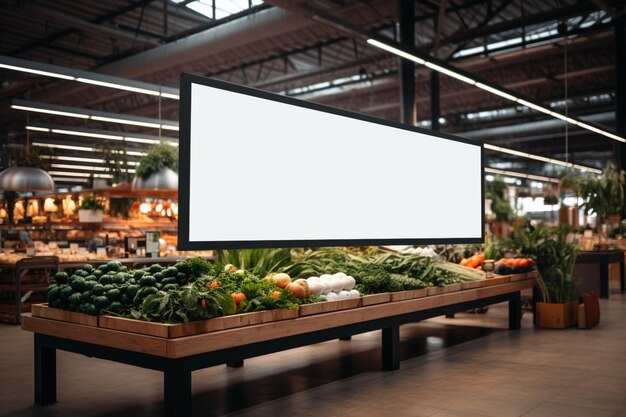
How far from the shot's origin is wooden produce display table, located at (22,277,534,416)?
136 inches

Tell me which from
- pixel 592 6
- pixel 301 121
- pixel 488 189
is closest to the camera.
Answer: pixel 301 121

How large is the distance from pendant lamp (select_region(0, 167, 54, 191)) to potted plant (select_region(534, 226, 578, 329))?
22.5ft

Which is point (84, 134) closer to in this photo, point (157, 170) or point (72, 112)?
point (72, 112)

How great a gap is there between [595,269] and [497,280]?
460cm

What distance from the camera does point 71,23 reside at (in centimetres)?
994

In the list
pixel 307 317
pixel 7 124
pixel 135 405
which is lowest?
pixel 135 405

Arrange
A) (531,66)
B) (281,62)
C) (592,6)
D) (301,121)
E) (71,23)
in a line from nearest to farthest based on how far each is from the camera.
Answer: (301,121), (592,6), (71,23), (531,66), (281,62)

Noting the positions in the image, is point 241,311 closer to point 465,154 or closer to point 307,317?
point 307,317

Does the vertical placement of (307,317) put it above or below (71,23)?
below

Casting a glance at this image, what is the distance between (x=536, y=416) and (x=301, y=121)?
2.58 metres

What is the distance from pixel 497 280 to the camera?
6875mm

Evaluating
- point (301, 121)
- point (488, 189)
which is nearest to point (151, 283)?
point (301, 121)

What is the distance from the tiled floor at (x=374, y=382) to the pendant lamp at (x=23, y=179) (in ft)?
10.1

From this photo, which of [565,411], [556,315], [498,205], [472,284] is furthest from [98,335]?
[498,205]
